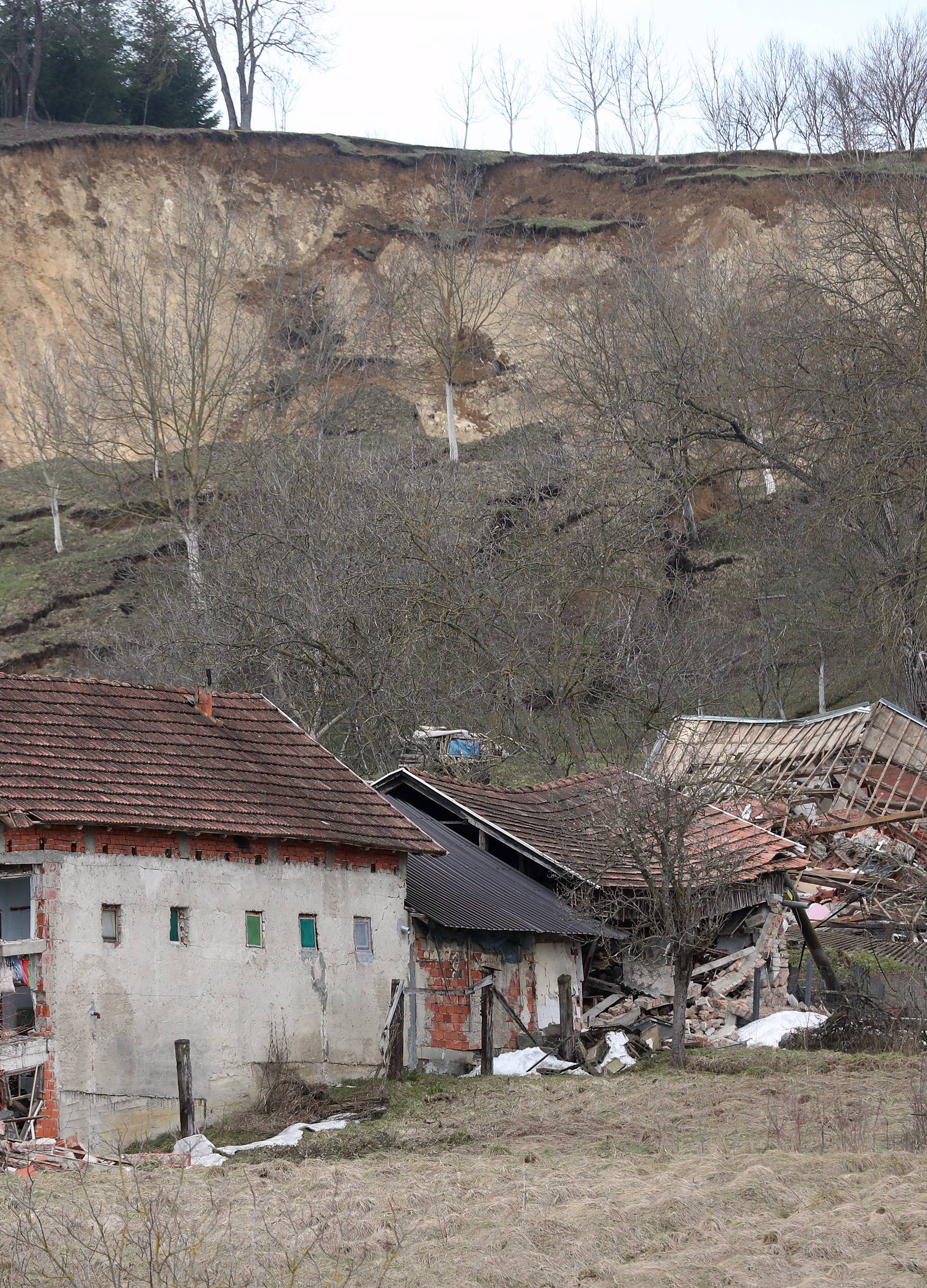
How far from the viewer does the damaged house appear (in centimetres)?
1592

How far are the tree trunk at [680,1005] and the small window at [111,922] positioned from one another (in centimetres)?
726

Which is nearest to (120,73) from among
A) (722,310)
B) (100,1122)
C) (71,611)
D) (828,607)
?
(71,611)

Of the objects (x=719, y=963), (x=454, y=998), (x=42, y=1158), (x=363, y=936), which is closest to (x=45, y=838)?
(x=42, y=1158)

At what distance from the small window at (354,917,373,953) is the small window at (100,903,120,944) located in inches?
150

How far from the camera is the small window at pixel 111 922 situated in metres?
16.6

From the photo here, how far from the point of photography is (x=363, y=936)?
19781mm

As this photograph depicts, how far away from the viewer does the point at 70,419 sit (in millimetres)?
54812

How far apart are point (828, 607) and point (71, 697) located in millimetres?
31545

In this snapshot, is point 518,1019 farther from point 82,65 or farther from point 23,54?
point 82,65

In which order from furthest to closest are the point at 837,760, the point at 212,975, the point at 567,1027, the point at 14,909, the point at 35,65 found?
the point at 35,65 < the point at 837,760 < the point at 567,1027 < the point at 212,975 < the point at 14,909

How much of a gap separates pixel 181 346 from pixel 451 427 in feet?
36.7

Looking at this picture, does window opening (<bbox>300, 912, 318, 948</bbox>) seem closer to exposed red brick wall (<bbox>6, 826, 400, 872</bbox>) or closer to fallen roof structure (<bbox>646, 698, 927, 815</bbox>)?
exposed red brick wall (<bbox>6, 826, 400, 872</bbox>)

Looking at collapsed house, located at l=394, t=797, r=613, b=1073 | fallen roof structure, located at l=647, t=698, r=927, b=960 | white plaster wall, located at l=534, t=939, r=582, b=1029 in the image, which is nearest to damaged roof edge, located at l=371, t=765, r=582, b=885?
collapsed house, located at l=394, t=797, r=613, b=1073

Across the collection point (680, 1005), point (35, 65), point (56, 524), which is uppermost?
point (35, 65)
